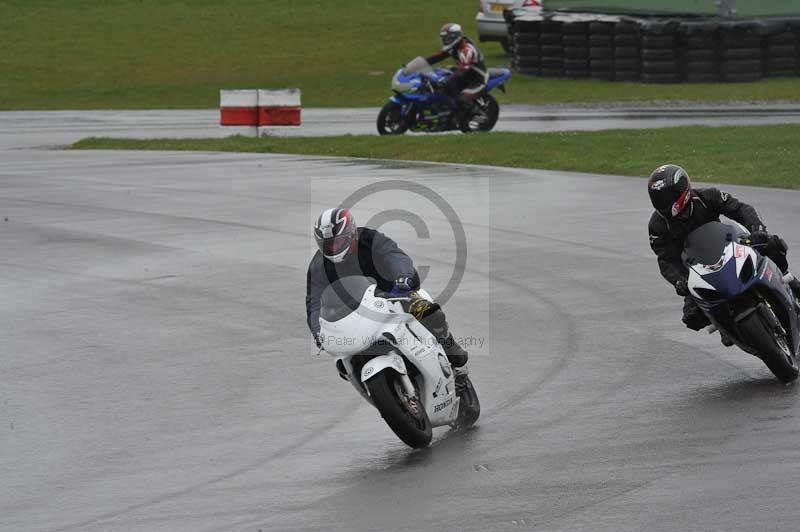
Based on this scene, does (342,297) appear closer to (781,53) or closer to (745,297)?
(745,297)

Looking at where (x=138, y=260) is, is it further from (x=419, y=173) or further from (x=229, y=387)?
(x=419, y=173)

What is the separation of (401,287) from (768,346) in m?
2.48

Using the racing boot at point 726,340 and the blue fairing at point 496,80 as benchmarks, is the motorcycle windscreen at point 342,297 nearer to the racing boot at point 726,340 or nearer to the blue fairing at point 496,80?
the racing boot at point 726,340

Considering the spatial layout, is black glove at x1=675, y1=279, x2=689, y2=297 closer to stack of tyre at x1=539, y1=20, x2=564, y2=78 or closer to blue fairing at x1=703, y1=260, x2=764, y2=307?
blue fairing at x1=703, y1=260, x2=764, y2=307

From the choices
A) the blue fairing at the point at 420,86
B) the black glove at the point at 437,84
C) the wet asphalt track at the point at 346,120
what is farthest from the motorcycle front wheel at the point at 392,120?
the black glove at the point at 437,84

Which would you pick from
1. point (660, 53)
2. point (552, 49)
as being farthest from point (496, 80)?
point (552, 49)

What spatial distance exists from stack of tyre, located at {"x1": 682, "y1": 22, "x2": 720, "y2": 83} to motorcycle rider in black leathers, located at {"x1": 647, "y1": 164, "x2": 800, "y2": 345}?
900 inches

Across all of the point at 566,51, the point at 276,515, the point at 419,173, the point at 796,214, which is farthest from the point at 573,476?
the point at 566,51

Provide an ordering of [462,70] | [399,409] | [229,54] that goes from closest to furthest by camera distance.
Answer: [399,409], [462,70], [229,54]

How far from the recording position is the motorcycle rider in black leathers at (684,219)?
941 centimetres

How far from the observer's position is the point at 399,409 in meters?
7.93

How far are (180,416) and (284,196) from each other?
33.2 feet

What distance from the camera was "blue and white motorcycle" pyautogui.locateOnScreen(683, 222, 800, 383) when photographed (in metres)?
9.11

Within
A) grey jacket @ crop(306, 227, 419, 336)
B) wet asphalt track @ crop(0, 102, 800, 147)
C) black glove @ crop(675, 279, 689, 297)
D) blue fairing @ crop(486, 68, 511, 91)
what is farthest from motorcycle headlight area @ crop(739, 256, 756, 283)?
blue fairing @ crop(486, 68, 511, 91)
